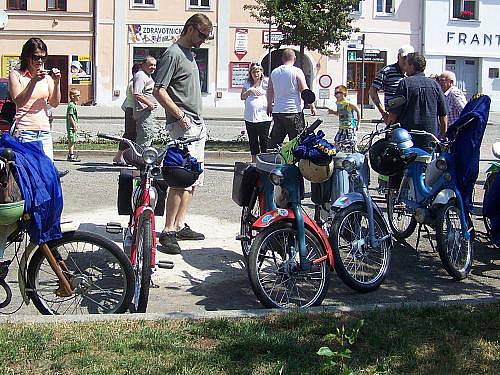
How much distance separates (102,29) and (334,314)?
123ft

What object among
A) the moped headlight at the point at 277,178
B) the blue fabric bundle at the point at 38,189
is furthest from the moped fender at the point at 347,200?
the blue fabric bundle at the point at 38,189

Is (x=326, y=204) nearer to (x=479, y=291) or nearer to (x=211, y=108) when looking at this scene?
(x=479, y=291)

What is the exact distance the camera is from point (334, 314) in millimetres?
5441

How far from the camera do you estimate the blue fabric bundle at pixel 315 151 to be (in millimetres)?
6004

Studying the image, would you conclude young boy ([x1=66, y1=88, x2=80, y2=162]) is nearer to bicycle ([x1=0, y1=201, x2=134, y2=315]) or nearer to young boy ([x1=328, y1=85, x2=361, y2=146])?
young boy ([x1=328, y1=85, x2=361, y2=146])

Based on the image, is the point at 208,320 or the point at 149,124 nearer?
the point at 208,320

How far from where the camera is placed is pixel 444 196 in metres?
7.01

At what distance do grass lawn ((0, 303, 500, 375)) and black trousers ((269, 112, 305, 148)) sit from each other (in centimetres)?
659

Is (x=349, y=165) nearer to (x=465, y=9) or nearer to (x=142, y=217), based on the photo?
(x=142, y=217)

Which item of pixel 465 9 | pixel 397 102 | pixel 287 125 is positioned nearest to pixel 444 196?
pixel 397 102

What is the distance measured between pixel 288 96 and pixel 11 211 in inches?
282

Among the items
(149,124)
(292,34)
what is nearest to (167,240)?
(149,124)

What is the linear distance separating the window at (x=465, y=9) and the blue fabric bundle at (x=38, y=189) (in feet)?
136

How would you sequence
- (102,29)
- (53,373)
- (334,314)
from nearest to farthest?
(53,373) → (334,314) → (102,29)
